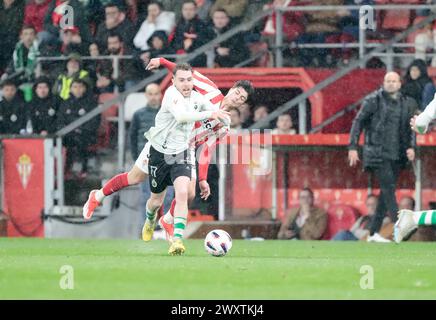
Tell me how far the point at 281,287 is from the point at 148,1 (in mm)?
14491

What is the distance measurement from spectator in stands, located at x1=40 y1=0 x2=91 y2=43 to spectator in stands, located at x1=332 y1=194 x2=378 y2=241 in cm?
652

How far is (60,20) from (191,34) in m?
2.83

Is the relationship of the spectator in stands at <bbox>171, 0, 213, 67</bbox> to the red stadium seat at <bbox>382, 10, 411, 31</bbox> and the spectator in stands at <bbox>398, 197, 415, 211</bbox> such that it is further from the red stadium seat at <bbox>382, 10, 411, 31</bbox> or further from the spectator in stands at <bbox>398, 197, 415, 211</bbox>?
the spectator in stands at <bbox>398, 197, 415, 211</bbox>

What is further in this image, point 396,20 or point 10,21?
point 10,21

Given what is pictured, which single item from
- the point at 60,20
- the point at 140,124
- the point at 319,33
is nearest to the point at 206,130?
the point at 140,124

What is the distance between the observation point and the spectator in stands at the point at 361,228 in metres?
21.2

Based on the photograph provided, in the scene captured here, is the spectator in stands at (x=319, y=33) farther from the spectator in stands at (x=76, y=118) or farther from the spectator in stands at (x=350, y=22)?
the spectator in stands at (x=76, y=118)

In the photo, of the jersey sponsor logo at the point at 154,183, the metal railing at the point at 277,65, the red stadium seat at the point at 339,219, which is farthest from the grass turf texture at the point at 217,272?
the metal railing at the point at 277,65

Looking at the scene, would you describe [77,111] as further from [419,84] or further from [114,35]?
[419,84]

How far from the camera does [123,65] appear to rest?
24719mm

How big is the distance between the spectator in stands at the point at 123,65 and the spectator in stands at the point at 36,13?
2.01 m

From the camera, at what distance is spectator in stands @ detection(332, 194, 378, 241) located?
2122 cm

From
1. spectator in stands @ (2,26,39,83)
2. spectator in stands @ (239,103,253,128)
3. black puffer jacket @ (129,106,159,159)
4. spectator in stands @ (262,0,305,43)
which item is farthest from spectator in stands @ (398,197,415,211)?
spectator in stands @ (2,26,39,83)

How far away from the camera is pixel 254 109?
23.5 m
